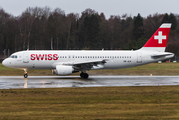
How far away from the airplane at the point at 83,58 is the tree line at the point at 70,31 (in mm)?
50878

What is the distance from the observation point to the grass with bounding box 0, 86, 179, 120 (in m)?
13.5

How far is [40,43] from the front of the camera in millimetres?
96750

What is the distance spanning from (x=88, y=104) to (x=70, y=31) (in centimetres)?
9510

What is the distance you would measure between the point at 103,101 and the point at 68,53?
58.2ft

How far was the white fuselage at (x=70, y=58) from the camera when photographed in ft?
109

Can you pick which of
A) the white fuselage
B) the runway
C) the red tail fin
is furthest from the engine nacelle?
the red tail fin

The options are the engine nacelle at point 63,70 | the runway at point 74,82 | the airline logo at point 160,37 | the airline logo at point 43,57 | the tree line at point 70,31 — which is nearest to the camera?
the runway at point 74,82

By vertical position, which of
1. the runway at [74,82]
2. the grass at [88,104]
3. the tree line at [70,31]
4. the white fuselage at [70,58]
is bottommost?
the grass at [88,104]

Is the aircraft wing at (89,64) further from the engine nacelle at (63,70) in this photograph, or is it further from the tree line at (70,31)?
the tree line at (70,31)

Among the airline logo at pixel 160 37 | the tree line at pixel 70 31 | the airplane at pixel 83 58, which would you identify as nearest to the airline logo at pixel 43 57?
→ the airplane at pixel 83 58

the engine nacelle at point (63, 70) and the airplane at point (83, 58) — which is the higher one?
the airplane at point (83, 58)

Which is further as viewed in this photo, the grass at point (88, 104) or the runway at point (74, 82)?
the runway at point (74, 82)

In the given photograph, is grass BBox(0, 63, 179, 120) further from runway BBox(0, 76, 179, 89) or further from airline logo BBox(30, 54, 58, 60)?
airline logo BBox(30, 54, 58, 60)

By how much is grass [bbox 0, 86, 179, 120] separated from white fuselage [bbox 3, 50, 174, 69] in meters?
12.0
